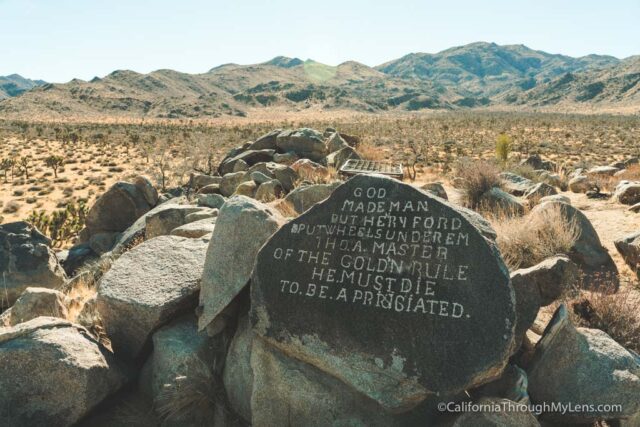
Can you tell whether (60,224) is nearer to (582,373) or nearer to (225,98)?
(582,373)

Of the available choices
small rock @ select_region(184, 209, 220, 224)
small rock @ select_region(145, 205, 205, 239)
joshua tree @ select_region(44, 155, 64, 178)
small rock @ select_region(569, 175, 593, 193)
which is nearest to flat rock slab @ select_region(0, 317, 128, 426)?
small rock @ select_region(184, 209, 220, 224)

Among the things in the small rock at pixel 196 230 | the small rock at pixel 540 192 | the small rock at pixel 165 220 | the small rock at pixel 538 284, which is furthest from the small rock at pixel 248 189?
the small rock at pixel 538 284

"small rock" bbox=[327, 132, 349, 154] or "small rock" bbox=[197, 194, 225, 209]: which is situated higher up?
"small rock" bbox=[327, 132, 349, 154]

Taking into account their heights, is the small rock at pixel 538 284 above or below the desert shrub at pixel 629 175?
above

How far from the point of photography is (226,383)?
5.03m

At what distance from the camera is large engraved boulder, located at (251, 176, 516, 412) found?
3889 mm

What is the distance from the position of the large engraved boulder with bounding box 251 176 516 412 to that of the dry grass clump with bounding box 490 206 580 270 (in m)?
4.04

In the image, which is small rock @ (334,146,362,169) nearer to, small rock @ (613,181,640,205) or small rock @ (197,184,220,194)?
small rock @ (197,184,220,194)

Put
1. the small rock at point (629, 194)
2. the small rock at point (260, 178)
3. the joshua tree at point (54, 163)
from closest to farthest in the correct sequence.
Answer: the small rock at point (629, 194) → the small rock at point (260, 178) → the joshua tree at point (54, 163)

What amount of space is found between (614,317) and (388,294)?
3230 millimetres

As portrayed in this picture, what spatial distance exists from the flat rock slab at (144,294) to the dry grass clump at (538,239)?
17.7ft

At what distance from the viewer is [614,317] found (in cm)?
552

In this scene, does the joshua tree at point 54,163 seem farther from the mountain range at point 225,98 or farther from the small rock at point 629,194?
the mountain range at point 225,98

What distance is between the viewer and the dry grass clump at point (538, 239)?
316 inches
